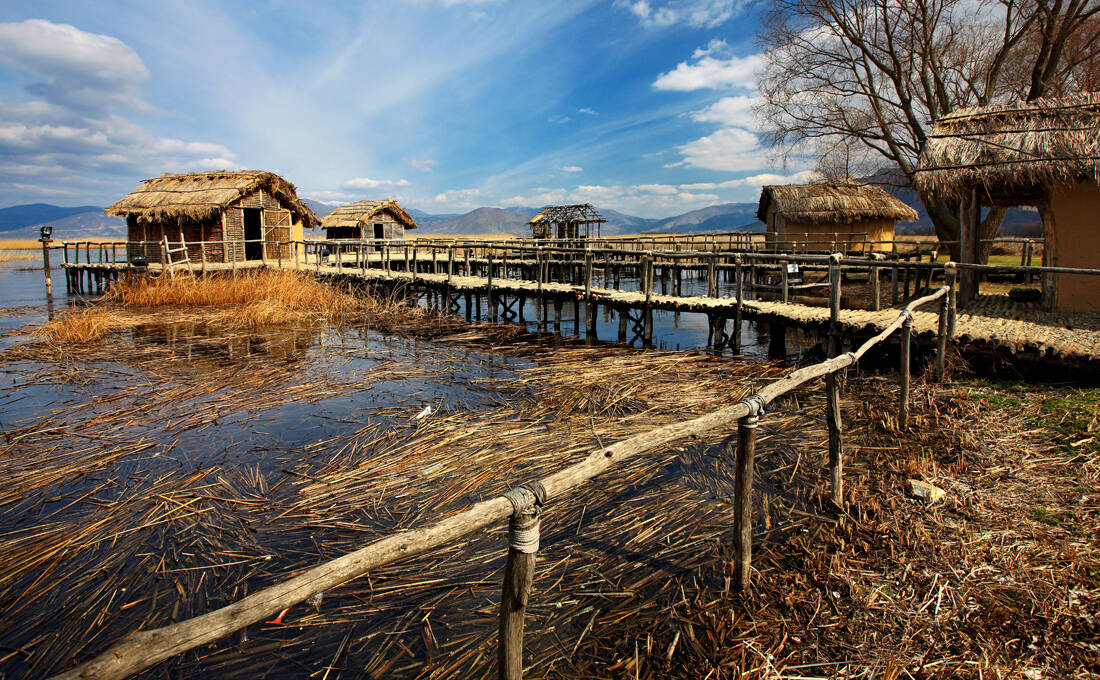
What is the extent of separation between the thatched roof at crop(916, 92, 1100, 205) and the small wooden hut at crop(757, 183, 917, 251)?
578 inches

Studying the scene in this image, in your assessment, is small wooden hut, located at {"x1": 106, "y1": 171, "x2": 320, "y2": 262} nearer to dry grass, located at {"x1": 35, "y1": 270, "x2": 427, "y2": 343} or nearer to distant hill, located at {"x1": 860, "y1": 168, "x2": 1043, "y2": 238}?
dry grass, located at {"x1": 35, "y1": 270, "x2": 427, "y2": 343}

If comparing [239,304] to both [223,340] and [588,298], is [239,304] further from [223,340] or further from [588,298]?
[588,298]

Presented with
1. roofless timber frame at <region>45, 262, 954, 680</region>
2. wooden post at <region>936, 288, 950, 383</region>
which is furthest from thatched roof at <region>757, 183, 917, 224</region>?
roofless timber frame at <region>45, 262, 954, 680</region>

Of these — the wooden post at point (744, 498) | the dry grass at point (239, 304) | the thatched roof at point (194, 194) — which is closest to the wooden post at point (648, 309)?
the dry grass at point (239, 304)

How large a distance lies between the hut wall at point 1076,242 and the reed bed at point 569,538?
517 cm

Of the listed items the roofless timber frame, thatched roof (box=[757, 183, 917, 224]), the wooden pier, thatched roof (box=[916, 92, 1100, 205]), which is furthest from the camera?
thatched roof (box=[757, 183, 917, 224])

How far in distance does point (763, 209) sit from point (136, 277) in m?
29.2

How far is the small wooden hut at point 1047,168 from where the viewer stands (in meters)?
9.66

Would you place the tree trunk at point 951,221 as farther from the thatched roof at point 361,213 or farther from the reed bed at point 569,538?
the thatched roof at point 361,213

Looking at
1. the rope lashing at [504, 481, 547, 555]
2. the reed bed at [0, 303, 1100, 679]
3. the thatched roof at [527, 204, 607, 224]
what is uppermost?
the thatched roof at [527, 204, 607, 224]

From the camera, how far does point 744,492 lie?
3.42 meters

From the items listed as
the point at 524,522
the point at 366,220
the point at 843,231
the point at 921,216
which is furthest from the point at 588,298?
the point at 921,216

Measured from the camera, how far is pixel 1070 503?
4.12m

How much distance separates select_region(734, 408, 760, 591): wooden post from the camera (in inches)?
132
